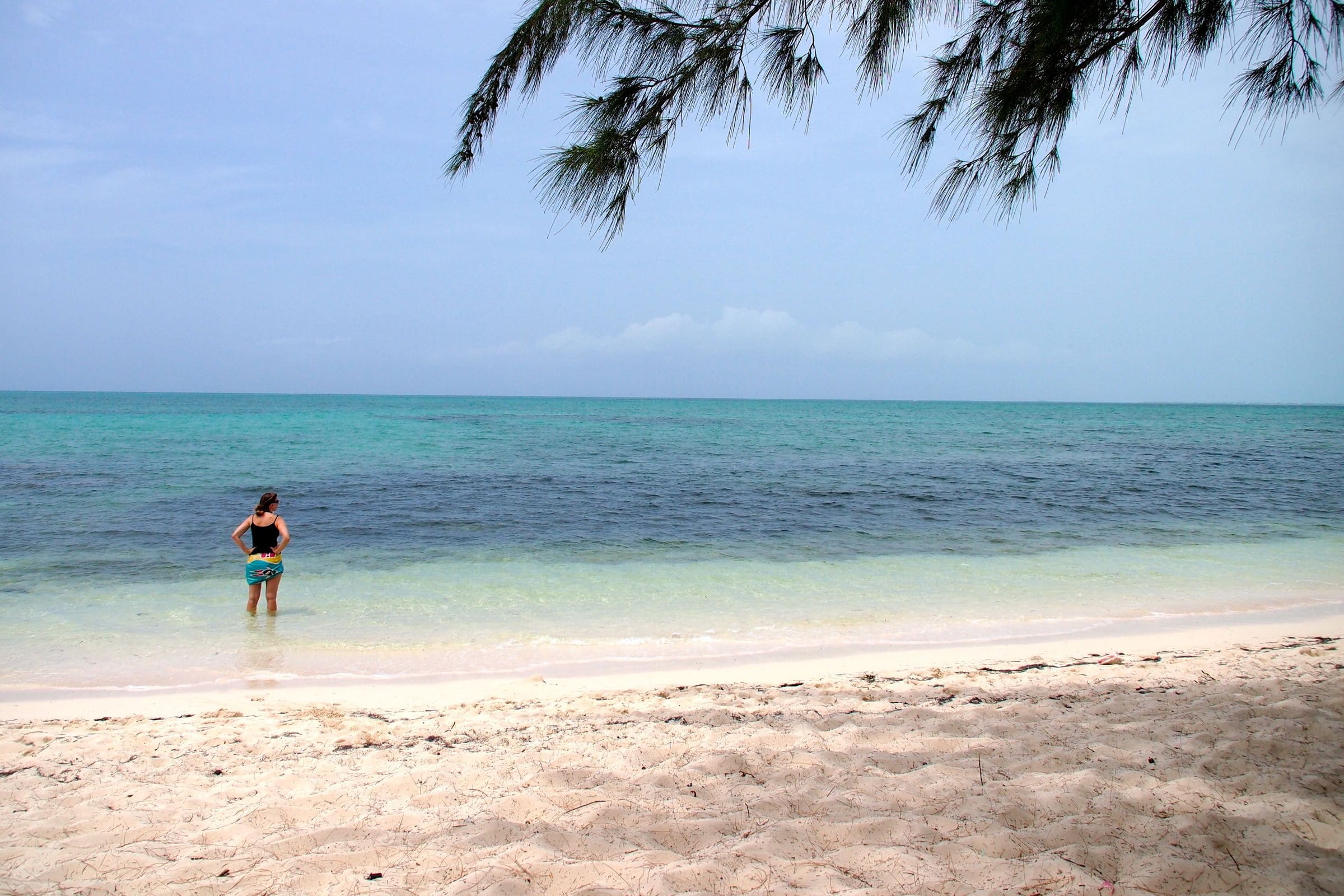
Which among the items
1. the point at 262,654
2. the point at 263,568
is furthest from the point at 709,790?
the point at 263,568

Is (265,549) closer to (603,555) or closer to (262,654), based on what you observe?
(262,654)

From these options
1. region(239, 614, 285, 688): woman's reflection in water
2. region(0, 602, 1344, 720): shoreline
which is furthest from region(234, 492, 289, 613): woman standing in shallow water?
region(0, 602, 1344, 720): shoreline

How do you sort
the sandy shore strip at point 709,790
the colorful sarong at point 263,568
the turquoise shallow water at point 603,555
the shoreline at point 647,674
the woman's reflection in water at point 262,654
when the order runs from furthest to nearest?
the colorful sarong at point 263,568 → the turquoise shallow water at point 603,555 → the woman's reflection in water at point 262,654 → the shoreline at point 647,674 → the sandy shore strip at point 709,790

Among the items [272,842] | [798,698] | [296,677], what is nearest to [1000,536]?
[798,698]

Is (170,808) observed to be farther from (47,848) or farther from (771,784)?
(771,784)

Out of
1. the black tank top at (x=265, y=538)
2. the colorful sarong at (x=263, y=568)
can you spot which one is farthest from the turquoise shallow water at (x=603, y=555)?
the black tank top at (x=265, y=538)

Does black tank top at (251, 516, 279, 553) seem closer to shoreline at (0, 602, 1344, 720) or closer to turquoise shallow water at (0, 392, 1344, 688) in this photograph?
turquoise shallow water at (0, 392, 1344, 688)

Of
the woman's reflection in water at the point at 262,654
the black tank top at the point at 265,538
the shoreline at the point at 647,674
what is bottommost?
the woman's reflection in water at the point at 262,654

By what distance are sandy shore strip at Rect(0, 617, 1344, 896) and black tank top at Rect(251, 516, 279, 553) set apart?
2426 mm

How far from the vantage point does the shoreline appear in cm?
506

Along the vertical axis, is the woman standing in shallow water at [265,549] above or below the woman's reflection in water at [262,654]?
above

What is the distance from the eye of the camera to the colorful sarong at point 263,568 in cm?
723

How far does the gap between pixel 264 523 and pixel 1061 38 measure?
790 centimetres

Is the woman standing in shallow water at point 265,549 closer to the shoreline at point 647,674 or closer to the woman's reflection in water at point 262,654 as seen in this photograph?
the woman's reflection in water at point 262,654
